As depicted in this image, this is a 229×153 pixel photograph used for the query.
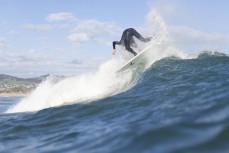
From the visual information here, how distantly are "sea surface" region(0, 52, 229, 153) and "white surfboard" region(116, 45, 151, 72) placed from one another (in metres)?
3.72

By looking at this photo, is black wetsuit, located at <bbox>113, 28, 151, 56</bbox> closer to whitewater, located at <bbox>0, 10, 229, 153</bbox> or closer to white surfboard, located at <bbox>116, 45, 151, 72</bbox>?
white surfboard, located at <bbox>116, 45, 151, 72</bbox>

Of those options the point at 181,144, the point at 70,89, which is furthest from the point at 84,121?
the point at 70,89

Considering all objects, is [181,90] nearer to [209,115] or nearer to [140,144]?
[209,115]

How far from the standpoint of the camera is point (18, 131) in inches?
518

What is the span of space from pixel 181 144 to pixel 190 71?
11.8 metres

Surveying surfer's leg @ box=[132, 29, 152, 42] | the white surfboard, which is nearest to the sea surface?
the white surfboard

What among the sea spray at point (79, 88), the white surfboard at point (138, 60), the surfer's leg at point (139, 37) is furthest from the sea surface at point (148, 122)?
the surfer's leg at point (139, 37)

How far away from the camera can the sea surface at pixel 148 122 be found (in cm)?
698

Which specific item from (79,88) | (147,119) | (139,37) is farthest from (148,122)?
(139,37)

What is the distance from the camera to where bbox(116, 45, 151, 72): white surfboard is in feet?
75.0

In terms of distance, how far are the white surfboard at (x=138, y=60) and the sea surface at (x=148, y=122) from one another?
372 cm

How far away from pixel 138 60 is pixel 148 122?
14.5 metres

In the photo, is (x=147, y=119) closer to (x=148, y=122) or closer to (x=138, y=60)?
(x=148, y=122)

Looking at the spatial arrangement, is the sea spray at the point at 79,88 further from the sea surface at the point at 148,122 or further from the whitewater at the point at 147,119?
the sea surface at the point at 148,122
